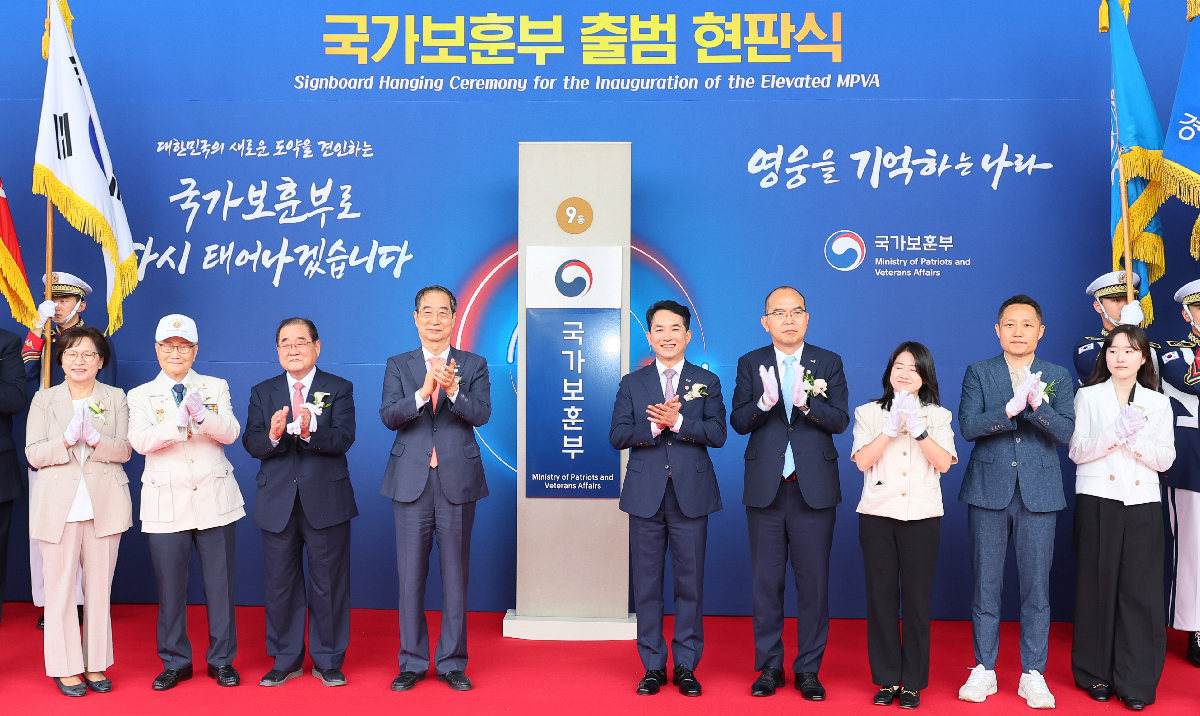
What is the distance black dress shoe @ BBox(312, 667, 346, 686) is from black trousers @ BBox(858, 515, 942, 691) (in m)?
2.37

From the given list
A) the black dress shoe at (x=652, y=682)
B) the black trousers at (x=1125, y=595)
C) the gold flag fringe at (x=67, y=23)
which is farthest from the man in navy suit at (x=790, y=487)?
the gold flag fringe at (x=67, y=23)

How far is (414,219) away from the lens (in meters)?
5.48

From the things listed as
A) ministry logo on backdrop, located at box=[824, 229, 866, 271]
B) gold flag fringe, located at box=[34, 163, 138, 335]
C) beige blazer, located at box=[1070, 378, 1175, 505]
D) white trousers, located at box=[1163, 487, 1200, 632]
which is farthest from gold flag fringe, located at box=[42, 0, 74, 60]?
white trousers, located at box=[1163, 487, 1200, 632]

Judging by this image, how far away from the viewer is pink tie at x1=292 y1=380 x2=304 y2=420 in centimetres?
394

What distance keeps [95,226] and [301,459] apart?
7.23 feet

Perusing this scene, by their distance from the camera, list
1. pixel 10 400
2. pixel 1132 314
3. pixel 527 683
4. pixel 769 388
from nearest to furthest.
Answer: pixel 769 388
pixel 527 683
pixel 1132 314
pixel 10 400

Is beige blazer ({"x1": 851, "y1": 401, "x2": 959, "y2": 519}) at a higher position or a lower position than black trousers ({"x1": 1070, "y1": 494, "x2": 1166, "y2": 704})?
higher

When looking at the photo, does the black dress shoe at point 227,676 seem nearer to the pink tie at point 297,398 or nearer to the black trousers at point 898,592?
the pink tie at point 297,398

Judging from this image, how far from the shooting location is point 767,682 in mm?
3889

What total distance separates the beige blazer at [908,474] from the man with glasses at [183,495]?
9.35 feet

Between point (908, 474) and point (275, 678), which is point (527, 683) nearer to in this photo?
point (275, 678)

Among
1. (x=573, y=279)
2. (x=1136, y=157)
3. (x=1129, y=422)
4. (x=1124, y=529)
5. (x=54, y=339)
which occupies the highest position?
(x=1136, y=157)

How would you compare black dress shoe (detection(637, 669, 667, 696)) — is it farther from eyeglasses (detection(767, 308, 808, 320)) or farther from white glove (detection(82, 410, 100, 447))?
white glove (detection(82, 410, 100, 447))

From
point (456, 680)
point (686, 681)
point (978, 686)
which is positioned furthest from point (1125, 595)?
point (456, 680)
